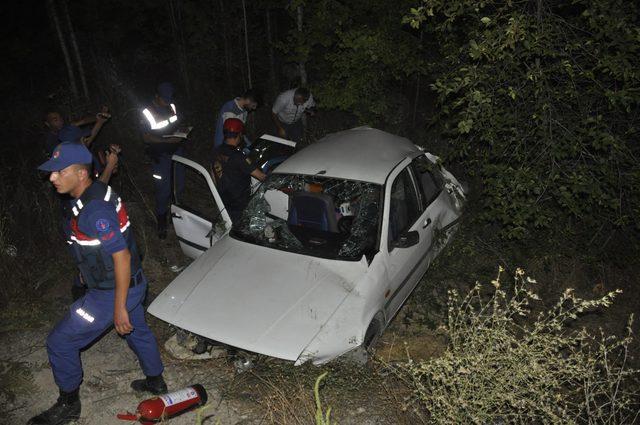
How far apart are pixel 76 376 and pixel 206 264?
1.24 m

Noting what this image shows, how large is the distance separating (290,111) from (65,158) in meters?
4.30

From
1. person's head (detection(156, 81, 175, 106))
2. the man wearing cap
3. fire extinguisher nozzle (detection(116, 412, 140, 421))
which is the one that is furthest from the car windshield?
person's head (detection(156, 81, 175, 106))

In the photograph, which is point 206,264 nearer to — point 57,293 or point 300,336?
point 300,336

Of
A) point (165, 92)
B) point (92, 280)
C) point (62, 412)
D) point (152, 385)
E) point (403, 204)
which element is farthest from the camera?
point (165, 92)

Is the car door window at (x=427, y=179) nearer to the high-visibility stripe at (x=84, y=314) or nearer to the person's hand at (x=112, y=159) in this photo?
the person's hand at (x=112, y=159)

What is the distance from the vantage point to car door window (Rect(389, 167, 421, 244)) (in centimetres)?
409

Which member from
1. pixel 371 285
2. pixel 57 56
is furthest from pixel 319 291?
pixel 57 56

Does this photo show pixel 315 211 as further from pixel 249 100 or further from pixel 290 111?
pixel 290 111

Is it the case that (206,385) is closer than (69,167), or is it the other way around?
(69,167)

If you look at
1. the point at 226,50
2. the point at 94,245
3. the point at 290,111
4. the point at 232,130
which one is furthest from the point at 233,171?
the point at 226,50

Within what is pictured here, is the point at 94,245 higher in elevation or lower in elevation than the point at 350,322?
higher

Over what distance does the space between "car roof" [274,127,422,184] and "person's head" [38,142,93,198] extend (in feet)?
6.24

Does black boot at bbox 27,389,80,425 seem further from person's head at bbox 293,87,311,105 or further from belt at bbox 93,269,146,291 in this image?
person's head at bbox 293,87,311,105

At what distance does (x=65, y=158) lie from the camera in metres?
2.75
